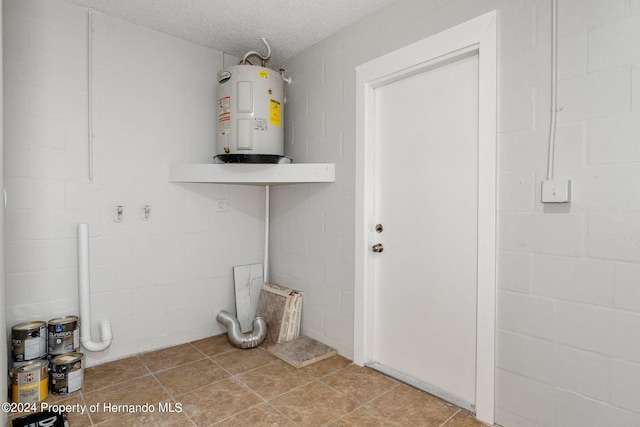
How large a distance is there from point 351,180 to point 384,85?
70cm

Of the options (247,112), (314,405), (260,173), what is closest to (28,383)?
(314,405)

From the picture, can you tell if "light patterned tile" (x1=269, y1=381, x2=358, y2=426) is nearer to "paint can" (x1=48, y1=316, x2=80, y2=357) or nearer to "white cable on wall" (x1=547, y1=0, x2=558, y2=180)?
"paint can" (x1=48, y1=316, x2=80, y2=357)

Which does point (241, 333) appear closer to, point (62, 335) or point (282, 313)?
point (282, 313)

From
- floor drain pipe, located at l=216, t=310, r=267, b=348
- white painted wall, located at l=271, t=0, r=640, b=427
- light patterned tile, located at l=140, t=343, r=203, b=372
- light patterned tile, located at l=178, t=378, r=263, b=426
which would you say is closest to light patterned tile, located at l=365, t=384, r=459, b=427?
white painted wall, located at l=271, t=0, r=640, b=427

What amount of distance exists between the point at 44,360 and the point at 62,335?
157 mm

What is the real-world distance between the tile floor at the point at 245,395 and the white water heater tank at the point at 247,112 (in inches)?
58.3

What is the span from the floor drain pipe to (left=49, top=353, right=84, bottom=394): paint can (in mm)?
1022

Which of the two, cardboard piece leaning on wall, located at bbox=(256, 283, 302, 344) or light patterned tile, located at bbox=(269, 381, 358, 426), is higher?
cardboard piece leaning on wall, located at bbox=(256, 283, 302, 344)

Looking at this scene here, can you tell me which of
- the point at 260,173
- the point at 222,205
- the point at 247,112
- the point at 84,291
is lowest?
the point at 84,291

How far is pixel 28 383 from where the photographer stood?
6.57 feet

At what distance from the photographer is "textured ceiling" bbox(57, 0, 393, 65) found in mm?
2344

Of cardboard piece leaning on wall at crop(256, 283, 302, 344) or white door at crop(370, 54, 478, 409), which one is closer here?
white door at crop(370, 54, 478, 409)

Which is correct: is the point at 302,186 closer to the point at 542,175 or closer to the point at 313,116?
the point at 313,116

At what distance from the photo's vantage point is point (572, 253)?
1.60 m
